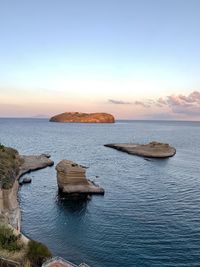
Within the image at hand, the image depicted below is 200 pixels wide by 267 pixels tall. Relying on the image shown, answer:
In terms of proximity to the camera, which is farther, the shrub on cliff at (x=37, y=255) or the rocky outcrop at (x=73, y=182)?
the rocky outcrop at (x=73, y=182)

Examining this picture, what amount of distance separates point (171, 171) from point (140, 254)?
55.7 metres

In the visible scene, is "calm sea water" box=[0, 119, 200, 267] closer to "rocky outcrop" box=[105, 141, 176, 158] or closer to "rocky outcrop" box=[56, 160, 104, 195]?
"rocky outcrop" box=[56, 160, 104, 195]

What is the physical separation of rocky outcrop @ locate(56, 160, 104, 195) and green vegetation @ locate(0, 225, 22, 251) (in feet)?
99.4

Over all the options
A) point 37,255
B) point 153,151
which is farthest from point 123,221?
point 153,151

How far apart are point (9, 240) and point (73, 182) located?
34.4 meters

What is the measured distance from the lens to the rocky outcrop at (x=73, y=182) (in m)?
66.1

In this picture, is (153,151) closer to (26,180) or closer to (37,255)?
(26,180)

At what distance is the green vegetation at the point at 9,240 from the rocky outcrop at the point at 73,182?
30306mm

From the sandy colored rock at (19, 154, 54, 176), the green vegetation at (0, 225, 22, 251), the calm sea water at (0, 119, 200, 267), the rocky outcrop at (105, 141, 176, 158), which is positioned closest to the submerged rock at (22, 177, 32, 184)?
the calm sea water at (0, 119, 200, 267)

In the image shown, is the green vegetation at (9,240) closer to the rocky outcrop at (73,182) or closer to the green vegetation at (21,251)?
the green vegetation at (21,251)

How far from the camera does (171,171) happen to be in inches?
3740

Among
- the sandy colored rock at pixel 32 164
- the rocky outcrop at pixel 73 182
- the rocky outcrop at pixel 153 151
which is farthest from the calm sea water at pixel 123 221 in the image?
the rocky outcrop at pixel 153 151

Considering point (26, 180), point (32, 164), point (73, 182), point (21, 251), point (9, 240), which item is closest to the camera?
point (21, 251)

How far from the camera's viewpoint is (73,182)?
222ft
